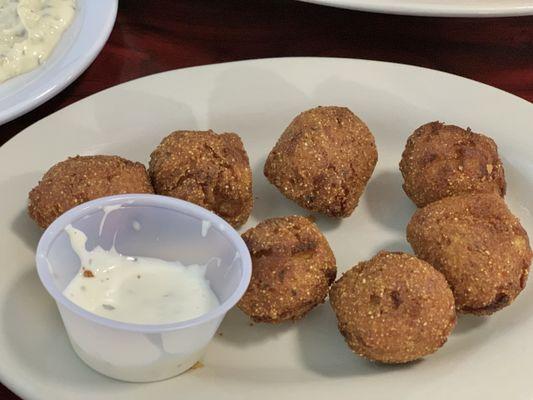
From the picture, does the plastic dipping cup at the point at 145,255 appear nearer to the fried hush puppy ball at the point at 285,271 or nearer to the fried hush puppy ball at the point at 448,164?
the fried hush puppy ball at the point at 285,271

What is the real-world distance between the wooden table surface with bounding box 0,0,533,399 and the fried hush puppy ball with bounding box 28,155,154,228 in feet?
1.65

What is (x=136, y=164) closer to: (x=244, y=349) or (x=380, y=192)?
(x=244, y=349)

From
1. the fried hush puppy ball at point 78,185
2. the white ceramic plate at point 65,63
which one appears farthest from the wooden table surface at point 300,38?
the fried hush puppy ball at point 78,185

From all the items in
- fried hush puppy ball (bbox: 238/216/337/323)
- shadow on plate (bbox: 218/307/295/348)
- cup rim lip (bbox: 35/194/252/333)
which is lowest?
shadow on plate (bbox: 218/307/295/348)

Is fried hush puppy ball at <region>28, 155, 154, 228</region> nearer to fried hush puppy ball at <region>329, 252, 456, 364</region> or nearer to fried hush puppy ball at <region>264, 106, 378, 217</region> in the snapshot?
fried hush puppy ball at <region>264, 106, 378, 217</region>

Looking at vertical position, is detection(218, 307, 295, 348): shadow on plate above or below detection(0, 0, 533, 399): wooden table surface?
below

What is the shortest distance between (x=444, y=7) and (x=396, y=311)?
736mm

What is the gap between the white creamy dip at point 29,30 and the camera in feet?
5.03

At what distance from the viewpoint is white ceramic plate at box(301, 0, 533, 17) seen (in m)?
1.51

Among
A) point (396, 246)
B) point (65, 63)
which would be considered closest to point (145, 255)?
point (396, 246)

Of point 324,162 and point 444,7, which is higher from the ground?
point 444,7

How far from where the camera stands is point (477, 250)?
A: 1.15 m

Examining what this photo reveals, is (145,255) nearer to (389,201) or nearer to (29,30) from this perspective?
(389,201)

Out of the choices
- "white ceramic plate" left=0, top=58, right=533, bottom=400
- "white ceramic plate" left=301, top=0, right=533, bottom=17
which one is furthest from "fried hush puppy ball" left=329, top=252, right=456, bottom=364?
"white ceramic plate" left=301, top=0, right=533, bottom=17
